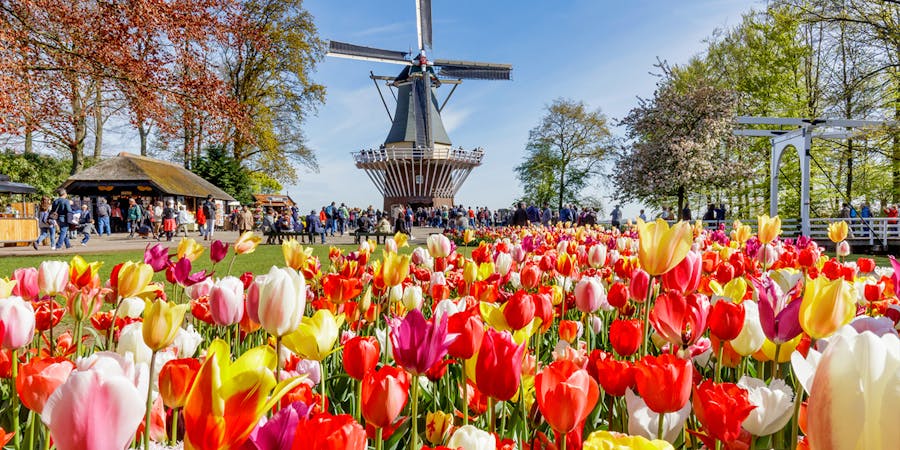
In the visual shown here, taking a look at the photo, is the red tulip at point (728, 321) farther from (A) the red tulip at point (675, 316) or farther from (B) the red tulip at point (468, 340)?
(B) the red tulip at point (468, 340)

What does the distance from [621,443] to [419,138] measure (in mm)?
40503

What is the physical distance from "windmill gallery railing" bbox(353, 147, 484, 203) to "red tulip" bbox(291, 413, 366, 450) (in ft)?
127

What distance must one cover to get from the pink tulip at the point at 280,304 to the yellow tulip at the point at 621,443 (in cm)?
72

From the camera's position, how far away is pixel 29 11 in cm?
983

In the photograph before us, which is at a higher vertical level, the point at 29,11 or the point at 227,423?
the point at 29,11

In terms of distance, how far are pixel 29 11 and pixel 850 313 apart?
39.3 ft

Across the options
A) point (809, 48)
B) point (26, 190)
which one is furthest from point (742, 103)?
point (26, 190)

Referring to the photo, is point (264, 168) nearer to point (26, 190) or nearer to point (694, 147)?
point (26, 190)

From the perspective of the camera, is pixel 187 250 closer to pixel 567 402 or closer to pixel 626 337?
pixel 626 337

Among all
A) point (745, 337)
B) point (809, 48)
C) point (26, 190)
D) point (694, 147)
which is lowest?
point (745, 337)

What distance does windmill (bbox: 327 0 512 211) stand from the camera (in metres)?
39.7

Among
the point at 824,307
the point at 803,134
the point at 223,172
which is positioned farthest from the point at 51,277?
the point at 223,172

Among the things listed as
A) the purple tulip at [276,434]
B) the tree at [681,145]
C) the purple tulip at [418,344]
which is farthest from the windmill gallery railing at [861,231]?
the purple tulip at [276,434]

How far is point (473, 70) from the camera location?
41.9 meters
